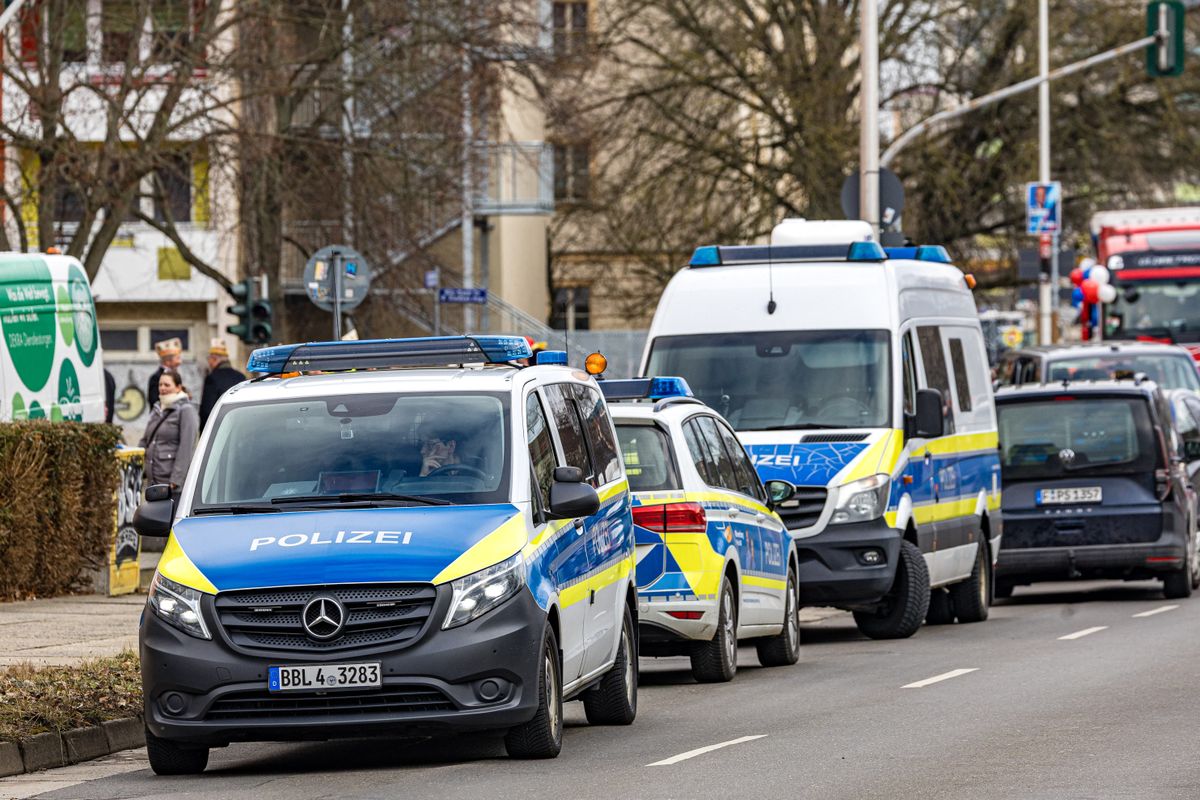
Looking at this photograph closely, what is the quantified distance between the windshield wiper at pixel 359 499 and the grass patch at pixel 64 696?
1.60 m

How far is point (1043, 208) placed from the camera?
42.3 m

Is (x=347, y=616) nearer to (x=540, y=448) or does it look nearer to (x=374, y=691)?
(x=374, y=691)

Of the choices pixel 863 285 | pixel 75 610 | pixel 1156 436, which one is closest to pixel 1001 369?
pixel 1156 436

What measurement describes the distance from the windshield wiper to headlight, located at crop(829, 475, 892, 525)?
23.1ft

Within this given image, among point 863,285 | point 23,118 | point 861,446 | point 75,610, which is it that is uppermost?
point 23,118

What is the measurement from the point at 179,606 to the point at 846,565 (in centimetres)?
800

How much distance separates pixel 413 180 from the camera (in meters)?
37.1

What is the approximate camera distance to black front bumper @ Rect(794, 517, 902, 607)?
17.5 meters

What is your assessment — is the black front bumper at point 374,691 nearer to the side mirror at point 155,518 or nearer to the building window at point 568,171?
the side mirror at point 155,518

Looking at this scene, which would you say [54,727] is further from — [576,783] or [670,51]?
[670,51]

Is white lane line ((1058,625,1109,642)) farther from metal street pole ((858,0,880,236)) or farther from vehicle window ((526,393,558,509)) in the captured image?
metal street pole ((858,0,880,236))

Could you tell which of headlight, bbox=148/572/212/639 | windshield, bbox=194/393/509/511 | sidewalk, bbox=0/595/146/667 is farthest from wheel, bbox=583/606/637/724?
sidewalk, bbox=0/595/146/667

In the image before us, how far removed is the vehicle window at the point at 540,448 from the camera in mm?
11266

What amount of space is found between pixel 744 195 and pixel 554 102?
5743mm
